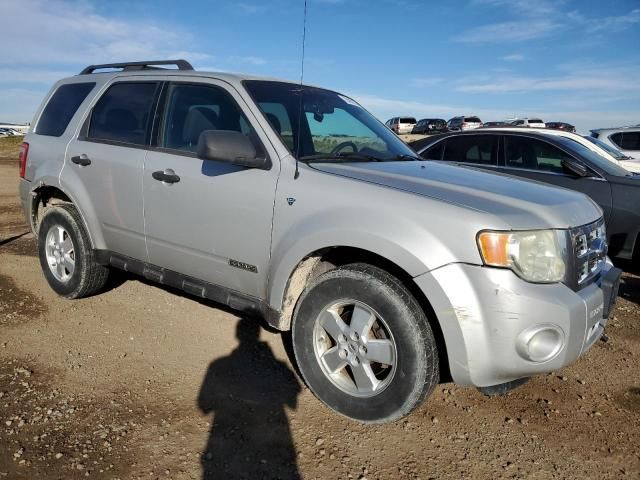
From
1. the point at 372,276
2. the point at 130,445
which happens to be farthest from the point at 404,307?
the point at 130,445

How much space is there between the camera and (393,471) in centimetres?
244

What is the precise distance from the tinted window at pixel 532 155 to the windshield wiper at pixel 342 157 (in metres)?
3.62

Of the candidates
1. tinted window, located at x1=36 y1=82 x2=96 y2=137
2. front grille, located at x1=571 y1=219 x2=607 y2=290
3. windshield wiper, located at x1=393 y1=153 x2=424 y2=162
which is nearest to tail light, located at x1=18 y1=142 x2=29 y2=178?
tinted window, located at x1=36 y1=82 x2=96 y2=137

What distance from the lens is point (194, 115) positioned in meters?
3.60

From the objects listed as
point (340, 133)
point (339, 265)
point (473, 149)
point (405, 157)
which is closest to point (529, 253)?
point (339, 265)

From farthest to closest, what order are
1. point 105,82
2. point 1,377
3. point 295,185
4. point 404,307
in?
point 105,82 → point 1,377 → point 295,185 → point 404,307

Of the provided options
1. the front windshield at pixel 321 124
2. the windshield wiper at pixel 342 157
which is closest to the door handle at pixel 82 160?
the front windshield at pixel 321 124

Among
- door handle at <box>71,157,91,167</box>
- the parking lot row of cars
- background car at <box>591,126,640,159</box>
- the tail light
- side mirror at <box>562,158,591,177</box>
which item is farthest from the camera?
the parking lot row of cars

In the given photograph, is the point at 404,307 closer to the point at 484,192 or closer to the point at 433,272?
the point at 433,272

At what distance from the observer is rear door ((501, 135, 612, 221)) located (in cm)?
581

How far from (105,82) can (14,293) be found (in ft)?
6.95

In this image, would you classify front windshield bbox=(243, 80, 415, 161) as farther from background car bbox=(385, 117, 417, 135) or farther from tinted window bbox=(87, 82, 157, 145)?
background car bbox=(385, 117, 417, 135)

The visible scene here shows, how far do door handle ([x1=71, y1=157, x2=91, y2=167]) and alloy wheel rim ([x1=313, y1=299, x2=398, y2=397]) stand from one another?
238 cm

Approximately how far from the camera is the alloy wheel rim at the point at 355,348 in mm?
2666
